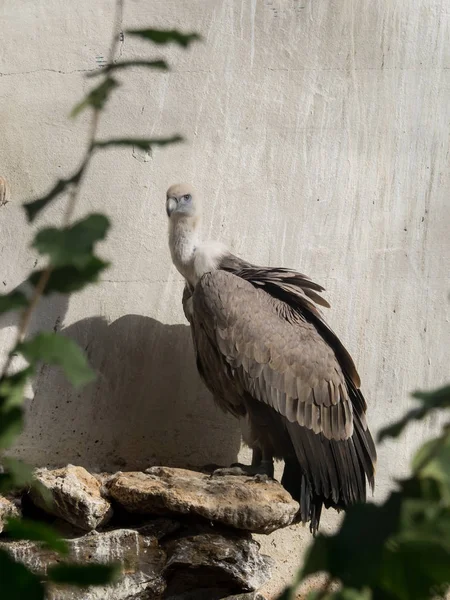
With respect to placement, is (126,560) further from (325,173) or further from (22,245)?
(325,173)

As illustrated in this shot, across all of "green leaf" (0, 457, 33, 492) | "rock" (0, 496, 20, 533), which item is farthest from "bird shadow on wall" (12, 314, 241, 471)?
"green leaf" (0, 457, 33, 492)

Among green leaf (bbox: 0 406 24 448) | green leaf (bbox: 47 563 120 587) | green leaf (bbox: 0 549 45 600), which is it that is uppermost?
green leaf (bbox: 0 406 24 448)

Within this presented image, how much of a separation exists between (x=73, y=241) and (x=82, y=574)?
0.37 metres

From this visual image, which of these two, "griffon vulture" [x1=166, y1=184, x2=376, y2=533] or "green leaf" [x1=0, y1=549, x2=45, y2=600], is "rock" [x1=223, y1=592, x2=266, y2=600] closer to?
"griffon vulture" [x1=166, y1=184, x2=376, y2=533]

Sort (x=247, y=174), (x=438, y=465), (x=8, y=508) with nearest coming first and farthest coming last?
(x=438, y=465) → (x=8, y=508) → (x=247, y=174)

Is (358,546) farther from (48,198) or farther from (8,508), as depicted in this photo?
(8,508)

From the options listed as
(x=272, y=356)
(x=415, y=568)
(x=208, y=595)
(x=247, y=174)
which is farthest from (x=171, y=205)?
(x=415, y=568)

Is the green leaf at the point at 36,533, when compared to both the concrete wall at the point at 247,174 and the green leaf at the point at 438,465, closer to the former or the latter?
the green leaf at the point at 438,465

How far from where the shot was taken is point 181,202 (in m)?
5.06

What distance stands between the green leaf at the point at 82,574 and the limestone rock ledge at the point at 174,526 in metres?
3.31

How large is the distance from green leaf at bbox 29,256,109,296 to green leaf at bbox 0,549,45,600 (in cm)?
31

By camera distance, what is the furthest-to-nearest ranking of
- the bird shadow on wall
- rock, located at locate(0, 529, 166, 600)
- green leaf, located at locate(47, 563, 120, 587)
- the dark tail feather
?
the bird shadow on wall < the dark tail feather < rock, located at locate(0, 529, 166, 600) < green leaf, located at locate(47, 563, 120, 587)

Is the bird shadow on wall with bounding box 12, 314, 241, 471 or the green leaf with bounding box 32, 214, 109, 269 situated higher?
the bird shadow on wall with bounding box 12, 314, 241, 471

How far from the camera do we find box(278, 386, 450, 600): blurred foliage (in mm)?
931
